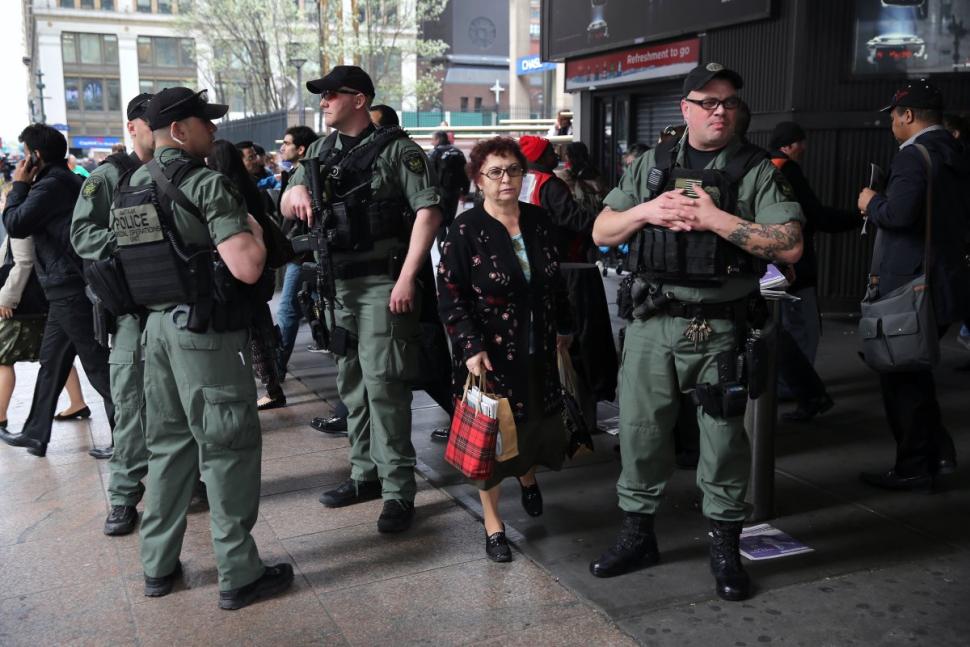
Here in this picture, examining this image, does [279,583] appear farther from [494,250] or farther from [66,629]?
[494,250]

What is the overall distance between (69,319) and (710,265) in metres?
4.00

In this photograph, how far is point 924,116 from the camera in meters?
4.66

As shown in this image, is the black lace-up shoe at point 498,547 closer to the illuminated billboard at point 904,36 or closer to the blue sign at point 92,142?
the illuminated billboard at point 904,36

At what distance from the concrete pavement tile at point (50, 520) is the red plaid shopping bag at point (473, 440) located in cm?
200

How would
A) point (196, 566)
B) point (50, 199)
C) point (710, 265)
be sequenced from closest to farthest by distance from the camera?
point (710, 265)
point (196, 566)
point (50, 199)

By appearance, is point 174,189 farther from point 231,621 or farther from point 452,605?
point 452,605

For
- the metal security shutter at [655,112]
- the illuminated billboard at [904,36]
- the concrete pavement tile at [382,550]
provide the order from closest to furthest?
1. the concrete pavement tile at [382,550]
2. the illuminated billboard at [904,36]
3. the metal security shutter at [655,112]

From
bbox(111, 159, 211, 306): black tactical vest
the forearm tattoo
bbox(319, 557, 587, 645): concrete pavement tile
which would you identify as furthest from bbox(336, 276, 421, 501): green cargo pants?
the forearm tattoo

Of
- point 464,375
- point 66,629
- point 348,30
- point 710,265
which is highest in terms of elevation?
point 348,30

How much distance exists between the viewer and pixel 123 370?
4480mm

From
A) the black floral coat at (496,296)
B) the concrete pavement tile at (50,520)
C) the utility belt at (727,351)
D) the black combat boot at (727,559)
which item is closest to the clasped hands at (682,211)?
the utility belt at (727,351)

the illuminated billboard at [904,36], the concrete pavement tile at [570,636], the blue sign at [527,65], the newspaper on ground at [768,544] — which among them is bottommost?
the concrete pavement tile at [570,636]

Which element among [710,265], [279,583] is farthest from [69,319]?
[710,265]

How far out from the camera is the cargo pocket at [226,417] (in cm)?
357
